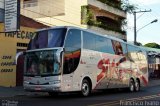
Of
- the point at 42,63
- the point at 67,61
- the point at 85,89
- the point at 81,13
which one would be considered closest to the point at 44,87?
the point at 42,63

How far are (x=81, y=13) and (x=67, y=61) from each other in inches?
838

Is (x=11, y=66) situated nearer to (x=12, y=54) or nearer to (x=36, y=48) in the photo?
(x=12, y=54)

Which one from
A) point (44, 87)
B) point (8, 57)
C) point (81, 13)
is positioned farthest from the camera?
point (81, 13)

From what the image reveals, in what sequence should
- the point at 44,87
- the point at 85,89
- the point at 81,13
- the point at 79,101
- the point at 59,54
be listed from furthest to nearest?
1. the point at 81,13
2. the point at 85,89
3. the point at 44,87
4. the point at 59,54
5. the point at 79,101

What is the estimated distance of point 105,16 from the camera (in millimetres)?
45500

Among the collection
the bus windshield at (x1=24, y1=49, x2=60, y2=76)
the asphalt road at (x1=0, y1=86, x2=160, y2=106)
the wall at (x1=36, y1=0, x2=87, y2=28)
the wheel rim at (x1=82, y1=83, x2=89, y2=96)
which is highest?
the wall at (x1=36, y1=0, x2=87, y2=28)

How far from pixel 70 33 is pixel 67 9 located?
22362mm

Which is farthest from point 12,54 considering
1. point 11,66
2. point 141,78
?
point 141,78

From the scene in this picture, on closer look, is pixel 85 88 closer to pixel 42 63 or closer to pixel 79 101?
pixel 42 63

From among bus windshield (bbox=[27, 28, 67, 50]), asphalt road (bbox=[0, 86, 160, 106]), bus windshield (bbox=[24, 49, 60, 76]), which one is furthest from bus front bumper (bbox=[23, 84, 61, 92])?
bus windshield (bbox=[27, 28, 67, 50])

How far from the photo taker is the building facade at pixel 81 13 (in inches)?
1599

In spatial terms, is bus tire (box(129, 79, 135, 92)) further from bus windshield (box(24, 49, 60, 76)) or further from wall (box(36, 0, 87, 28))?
wall (box(36, 0, 87, 28))

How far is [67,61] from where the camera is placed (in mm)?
19844

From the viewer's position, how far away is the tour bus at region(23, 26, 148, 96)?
64.1 ft
